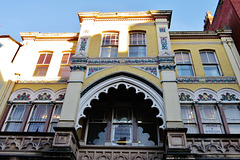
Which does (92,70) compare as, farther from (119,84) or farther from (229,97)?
(229,97)

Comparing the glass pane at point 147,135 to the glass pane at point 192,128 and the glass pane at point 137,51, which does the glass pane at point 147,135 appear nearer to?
the glass pane at point 192,128

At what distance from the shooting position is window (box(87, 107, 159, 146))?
11891 mm

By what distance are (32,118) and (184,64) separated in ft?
29.9

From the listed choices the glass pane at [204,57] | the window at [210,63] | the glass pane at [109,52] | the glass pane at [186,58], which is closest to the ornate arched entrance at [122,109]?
the glass pane at [109,52]

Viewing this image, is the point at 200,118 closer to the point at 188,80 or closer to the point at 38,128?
the point at 188,80

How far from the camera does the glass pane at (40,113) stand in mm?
12742

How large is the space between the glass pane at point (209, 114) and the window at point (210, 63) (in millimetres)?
2565

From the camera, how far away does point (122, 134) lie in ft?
39.8

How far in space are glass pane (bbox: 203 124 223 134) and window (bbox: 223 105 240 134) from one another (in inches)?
20.1

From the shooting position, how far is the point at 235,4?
17.3 meters

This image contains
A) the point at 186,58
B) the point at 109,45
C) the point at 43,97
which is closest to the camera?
the point at 43,97

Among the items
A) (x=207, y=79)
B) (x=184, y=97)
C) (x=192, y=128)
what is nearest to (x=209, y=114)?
(x=192, y=128)

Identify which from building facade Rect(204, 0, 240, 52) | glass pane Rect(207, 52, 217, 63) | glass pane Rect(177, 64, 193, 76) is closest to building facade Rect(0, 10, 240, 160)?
glass pane Rect(177, 64, 193, 76)

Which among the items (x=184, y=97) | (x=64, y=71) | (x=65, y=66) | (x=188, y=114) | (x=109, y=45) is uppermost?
(x=109, y=45)
